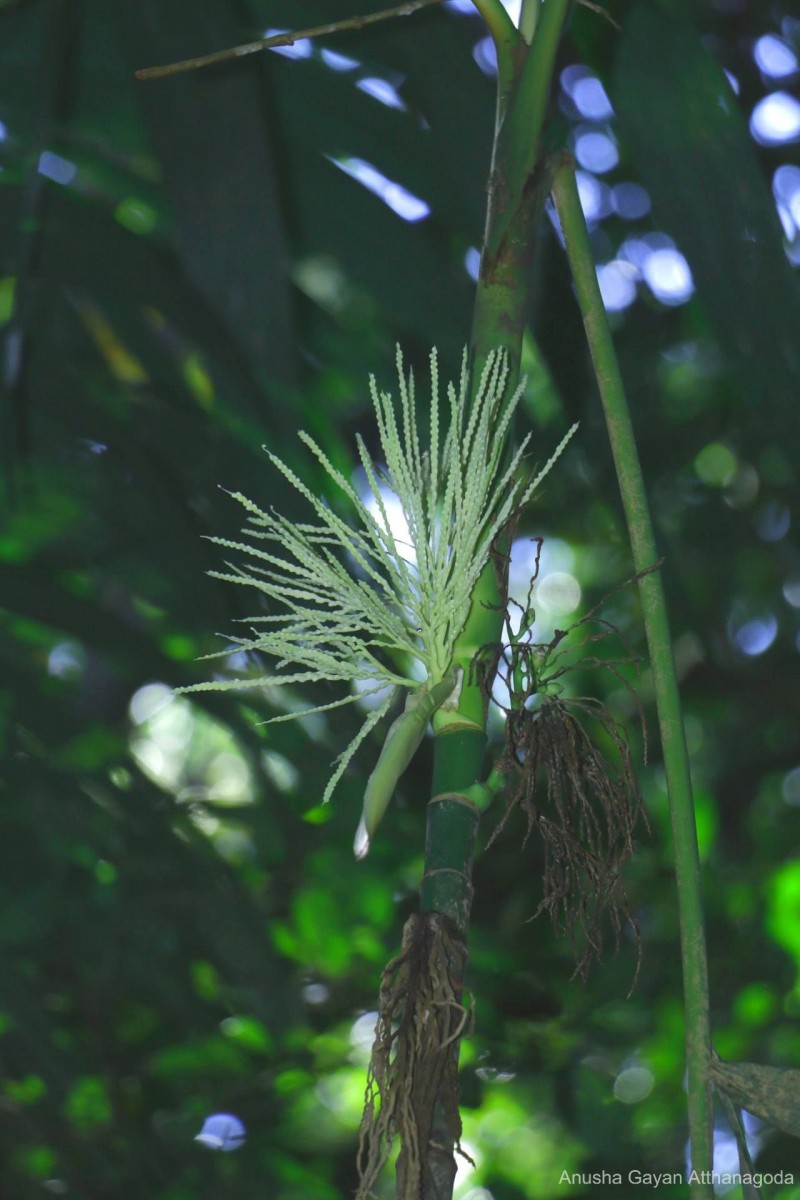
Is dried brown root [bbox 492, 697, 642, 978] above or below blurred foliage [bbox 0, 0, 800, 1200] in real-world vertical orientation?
below

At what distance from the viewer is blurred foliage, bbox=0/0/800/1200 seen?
0.60 m

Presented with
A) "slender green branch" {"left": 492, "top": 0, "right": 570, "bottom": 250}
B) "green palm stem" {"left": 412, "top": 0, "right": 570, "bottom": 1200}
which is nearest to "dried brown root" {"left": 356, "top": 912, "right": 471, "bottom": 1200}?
"green palm stem" {"left": 412, "top": 0, "right": 570, "bottom": 1200}

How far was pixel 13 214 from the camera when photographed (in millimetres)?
771

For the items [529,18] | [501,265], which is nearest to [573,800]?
[501,265]

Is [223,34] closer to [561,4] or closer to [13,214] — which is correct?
[13,214]

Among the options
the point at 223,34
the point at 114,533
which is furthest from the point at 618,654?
the point at 223,34

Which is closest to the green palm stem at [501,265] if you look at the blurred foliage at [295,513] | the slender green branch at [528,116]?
the slender green branch at [528,116]

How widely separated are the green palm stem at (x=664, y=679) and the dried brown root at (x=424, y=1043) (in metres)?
0.07

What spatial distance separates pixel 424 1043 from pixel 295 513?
0.38 m

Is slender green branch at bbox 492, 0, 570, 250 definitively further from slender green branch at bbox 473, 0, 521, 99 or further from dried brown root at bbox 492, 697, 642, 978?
dried brown root at bbox 492, 697, 642, 978

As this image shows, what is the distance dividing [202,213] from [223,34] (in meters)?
0.13

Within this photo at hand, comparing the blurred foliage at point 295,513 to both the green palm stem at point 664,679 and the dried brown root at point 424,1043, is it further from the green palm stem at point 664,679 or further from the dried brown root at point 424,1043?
the dried brown root at point 424,1043

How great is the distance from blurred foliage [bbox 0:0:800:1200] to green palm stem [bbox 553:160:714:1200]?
12cm

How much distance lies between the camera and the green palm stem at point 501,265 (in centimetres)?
35
